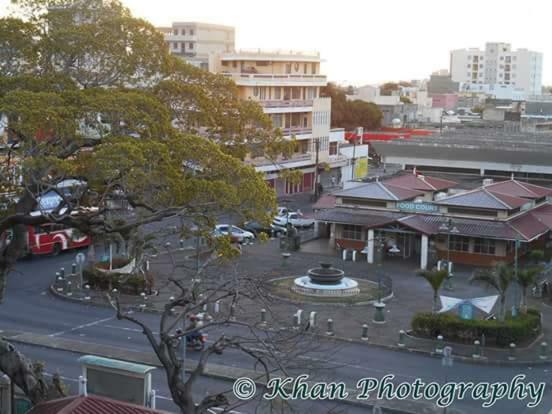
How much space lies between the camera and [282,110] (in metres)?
68.6

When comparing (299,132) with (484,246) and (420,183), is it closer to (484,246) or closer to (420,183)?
(420,183)

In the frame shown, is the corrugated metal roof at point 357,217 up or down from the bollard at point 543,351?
up

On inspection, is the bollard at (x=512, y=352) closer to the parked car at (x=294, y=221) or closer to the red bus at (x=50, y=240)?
the red bus at (x=50, y=240)

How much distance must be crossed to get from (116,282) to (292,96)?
39.3 meters

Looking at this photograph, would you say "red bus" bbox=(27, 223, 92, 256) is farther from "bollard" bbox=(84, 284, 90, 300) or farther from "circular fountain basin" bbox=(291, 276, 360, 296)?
"circular fountain basin" bbox=(291, 276, 360, 296)

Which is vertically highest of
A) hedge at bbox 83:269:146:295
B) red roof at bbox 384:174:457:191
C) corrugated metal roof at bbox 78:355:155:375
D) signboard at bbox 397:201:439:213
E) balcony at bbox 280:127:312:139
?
balcony at bbox 280:127:312:139

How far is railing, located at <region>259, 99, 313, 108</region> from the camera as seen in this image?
66750 millimetres

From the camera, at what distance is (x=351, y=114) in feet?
338

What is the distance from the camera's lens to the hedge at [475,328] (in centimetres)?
2827

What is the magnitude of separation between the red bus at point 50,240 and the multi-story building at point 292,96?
81.4ft

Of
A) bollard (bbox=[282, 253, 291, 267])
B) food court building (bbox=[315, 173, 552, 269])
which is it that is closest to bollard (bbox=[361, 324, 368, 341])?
bollard (bbox=[282, 253, 291, 267])

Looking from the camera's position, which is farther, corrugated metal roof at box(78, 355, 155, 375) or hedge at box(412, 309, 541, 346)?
hedge at box(412, 309, 541, 346)

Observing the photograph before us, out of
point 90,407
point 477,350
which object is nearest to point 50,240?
point 477,350

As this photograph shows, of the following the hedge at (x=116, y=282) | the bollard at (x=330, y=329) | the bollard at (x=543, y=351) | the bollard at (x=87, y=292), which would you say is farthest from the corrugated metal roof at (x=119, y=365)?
the hedge at (x=116, y=282)
